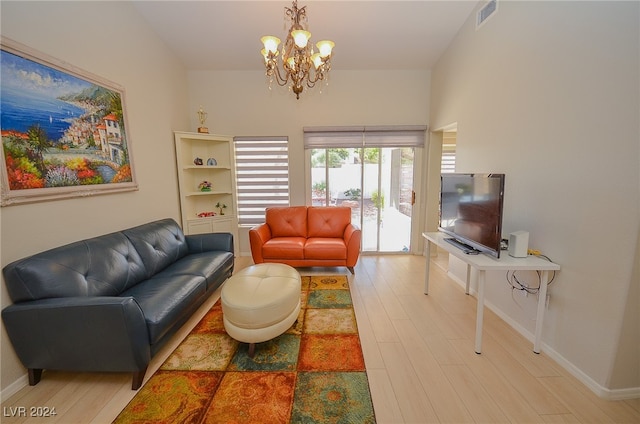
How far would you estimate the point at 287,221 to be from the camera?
3.84 meters

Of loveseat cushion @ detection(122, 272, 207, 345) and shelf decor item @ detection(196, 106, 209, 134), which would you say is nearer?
loveseat cushion @ detection(122, 272, 207, 345)

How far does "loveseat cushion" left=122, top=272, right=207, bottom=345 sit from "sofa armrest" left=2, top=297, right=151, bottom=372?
12 centimetres

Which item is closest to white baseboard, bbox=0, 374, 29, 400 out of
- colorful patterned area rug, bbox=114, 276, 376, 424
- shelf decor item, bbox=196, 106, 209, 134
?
colorful patterned area rug, bbox=114, 276, 376, 424

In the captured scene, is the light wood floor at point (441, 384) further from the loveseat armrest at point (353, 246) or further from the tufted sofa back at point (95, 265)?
the loveseat armrest at point (353, 246)

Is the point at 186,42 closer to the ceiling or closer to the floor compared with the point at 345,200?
closer to the ceiling

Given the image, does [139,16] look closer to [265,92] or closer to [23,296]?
[265,92]

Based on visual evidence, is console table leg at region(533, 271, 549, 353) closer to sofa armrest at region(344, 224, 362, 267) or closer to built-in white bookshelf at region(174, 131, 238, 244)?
sofa armrest at region(344, 224, 362, 267)

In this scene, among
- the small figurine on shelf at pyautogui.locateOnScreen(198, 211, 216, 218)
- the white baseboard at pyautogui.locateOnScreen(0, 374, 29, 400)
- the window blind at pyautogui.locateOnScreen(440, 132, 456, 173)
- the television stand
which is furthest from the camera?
the window blind at pyautogui.locateOnScreen(440, 132, 456, 173)

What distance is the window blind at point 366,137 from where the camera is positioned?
13.0ft

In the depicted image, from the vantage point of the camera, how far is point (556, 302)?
186 centimetres

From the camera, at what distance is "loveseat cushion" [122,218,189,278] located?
242 centimetres

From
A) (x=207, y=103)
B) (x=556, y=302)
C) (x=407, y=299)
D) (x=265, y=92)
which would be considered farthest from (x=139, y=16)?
(x=556, y=302)

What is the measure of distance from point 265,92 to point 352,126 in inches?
57.6

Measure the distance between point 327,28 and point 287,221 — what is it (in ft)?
8.46
